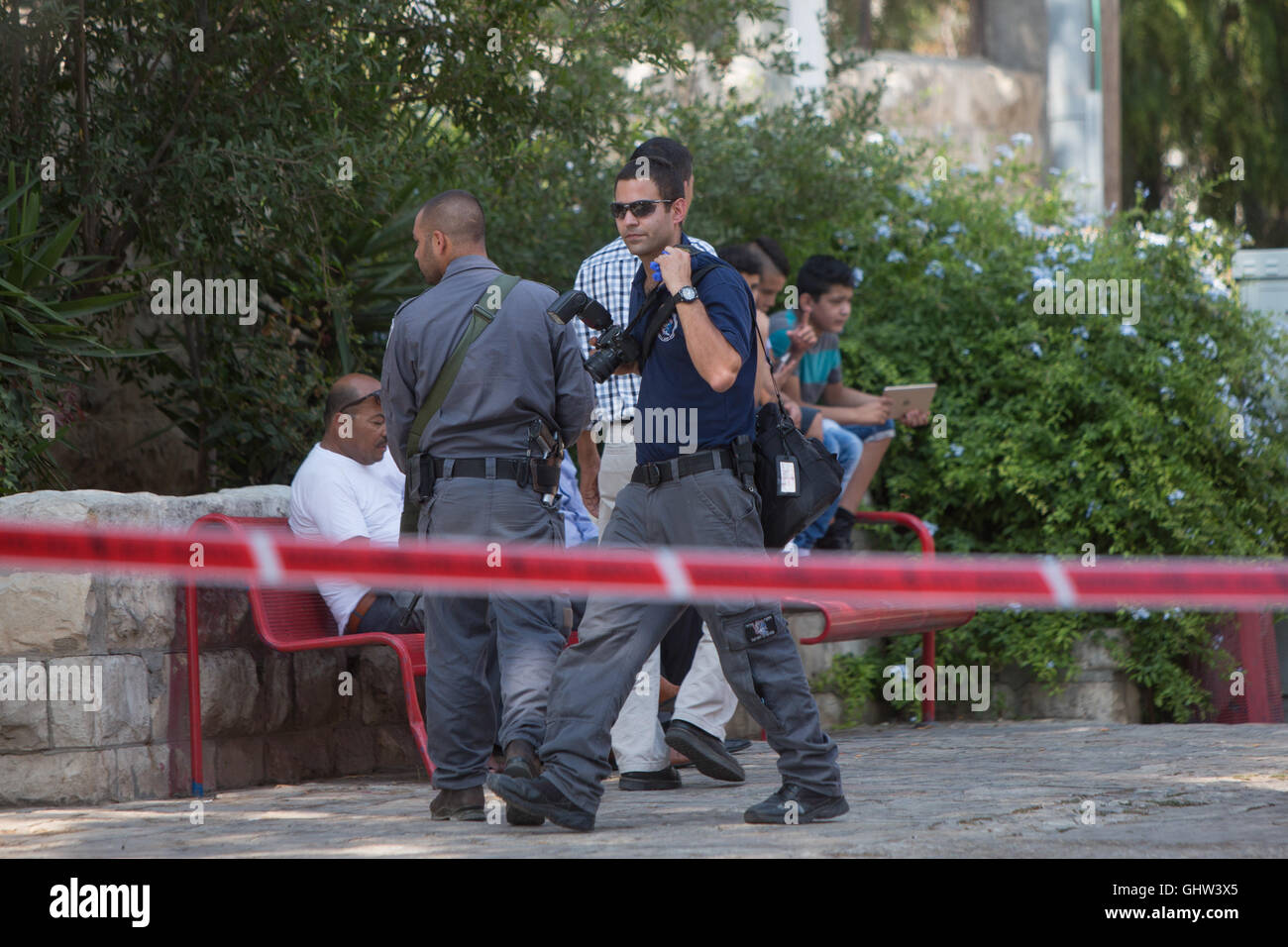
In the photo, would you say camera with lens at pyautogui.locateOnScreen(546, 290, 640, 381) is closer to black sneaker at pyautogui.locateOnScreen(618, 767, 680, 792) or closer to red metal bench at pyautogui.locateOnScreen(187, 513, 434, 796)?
red metal bench at pyautogui.locateOnScreen(187, 513, 434, 796)

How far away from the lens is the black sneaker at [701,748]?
6.09 meters

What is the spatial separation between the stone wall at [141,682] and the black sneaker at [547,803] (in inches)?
66.4

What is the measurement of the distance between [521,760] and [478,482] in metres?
0.86

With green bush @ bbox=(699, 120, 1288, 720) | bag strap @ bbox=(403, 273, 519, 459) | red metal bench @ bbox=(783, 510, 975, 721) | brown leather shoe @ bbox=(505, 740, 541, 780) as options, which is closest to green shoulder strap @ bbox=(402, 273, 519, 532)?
bag strap @ bbox=(403, 273, 519, 459)

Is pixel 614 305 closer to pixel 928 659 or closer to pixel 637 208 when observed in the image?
pixel 637 208

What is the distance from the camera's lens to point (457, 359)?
5332 millimetres

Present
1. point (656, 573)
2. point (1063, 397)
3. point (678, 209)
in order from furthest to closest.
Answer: point (1063, 397), point (678, 209), point (656, 573)

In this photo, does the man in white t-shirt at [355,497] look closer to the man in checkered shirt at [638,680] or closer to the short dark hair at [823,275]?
the man in checkered shirt at [638,680]

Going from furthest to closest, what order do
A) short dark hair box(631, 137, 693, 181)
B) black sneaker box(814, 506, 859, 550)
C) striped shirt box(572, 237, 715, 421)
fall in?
black sneaker box(814, 506, 859, 550) → striped shirt box(572, 237, 715, 421) → short dark hair box(631, 137, 693, 181)

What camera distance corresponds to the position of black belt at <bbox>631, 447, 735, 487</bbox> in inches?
195

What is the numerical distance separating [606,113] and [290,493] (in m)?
2.84

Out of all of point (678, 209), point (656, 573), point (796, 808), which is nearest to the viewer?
point (656, 573)

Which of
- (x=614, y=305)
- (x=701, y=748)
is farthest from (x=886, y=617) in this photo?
(x=614, y=305)

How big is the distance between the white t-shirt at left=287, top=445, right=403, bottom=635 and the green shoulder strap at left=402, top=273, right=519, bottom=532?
1017 mm
